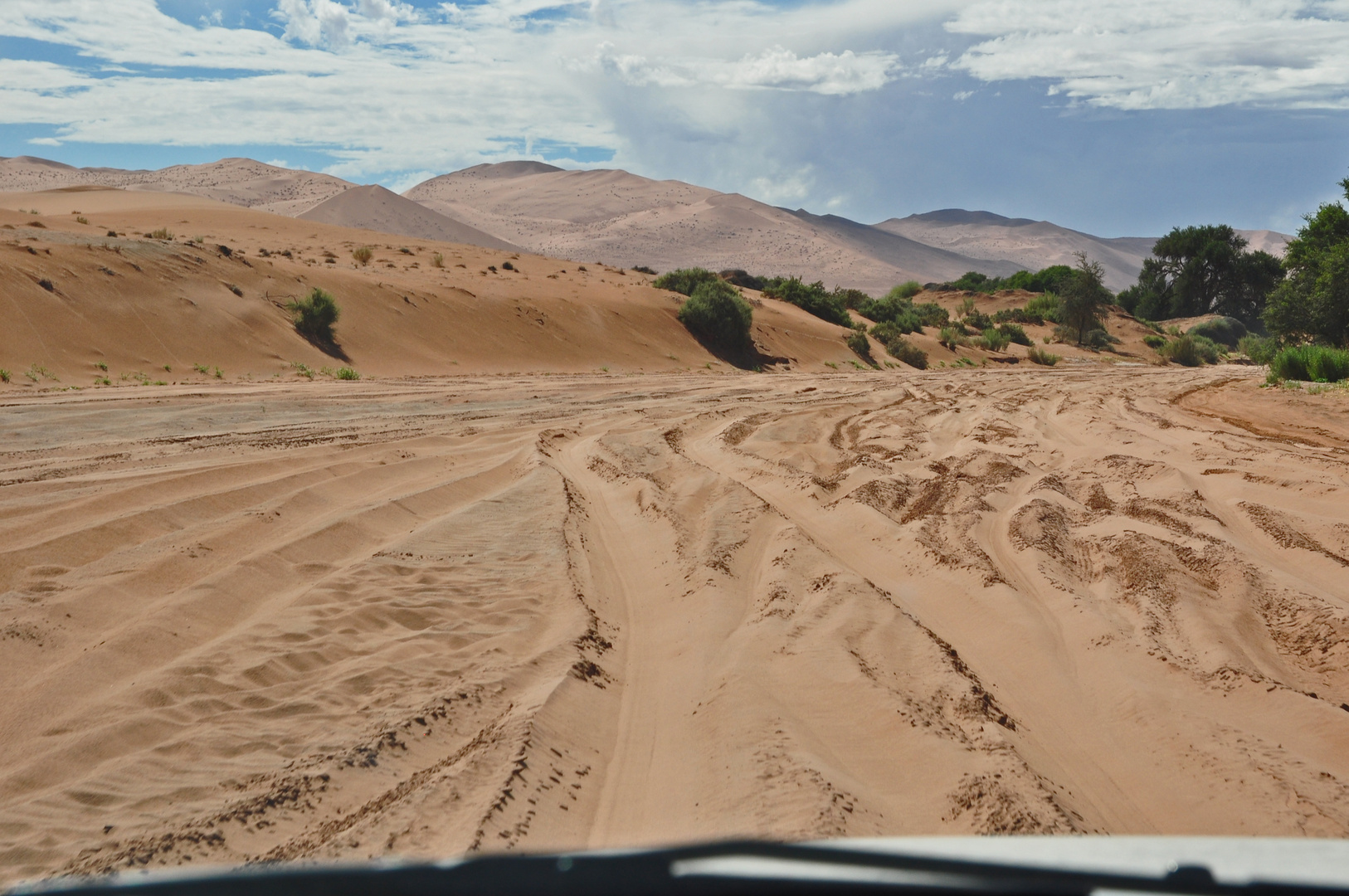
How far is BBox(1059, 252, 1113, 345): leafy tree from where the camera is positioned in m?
41.2

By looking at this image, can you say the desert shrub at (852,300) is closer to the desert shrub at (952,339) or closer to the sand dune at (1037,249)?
the desert shrub at (952,339)

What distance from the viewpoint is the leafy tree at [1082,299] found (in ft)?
135

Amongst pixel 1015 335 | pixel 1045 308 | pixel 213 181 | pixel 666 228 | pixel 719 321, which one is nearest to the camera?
pixel 719 321

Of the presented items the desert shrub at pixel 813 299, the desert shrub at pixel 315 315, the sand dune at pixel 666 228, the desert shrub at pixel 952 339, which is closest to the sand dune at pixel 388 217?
the sand dune at pixel 666 228

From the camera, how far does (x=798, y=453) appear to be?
8.56 meters

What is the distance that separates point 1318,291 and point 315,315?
23.7m

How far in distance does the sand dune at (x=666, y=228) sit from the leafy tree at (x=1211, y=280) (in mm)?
39799

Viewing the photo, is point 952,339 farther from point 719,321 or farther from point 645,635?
point 645,635

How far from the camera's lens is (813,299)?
36.1 metres

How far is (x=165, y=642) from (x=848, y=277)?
110760 mm

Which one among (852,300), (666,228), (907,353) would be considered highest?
(666,228)

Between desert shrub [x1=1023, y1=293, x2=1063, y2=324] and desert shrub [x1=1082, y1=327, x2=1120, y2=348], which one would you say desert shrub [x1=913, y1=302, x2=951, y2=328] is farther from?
desert shrub [x1=1023, y1=293, x2=1063, y2=324]

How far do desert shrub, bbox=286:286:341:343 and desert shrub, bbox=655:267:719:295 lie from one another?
550 inches

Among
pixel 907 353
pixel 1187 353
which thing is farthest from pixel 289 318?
pixel 1187 353
